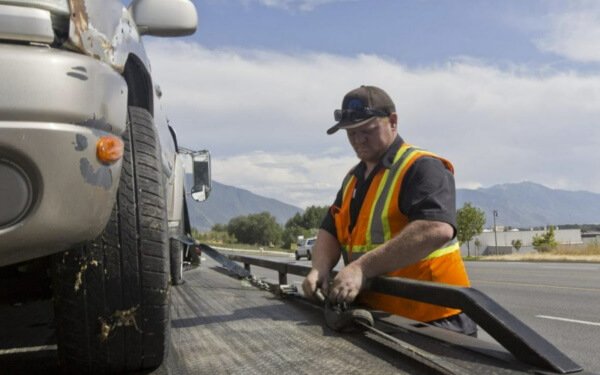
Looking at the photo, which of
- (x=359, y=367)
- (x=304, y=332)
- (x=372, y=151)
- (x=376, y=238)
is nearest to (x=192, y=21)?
(x=372, y=151)

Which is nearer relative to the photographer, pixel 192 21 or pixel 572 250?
pixel 192 21

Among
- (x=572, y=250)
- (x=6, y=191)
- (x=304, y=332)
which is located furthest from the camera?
(x=572, y=250)

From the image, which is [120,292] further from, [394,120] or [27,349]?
[394,120]

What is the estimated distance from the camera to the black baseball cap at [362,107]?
3.02m

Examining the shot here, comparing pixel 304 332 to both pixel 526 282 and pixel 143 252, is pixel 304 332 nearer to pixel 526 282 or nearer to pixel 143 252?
pixel 143 252

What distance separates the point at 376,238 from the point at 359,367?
103 centimetres

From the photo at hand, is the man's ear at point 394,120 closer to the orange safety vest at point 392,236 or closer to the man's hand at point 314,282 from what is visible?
the orange safety vest at point 392,236

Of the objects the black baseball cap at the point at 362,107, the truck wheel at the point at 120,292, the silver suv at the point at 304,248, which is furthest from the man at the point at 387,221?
the silver suv at the point at 304,248

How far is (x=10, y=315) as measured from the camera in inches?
149

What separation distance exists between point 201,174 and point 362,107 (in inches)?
169

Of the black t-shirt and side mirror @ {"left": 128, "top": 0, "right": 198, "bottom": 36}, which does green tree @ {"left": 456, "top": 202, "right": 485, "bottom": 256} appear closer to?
the black t-shirt

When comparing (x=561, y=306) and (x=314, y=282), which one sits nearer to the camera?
(x=314, y=282)

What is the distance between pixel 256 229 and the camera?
419ft

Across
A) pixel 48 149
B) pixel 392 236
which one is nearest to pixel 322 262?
pixel 392 236
